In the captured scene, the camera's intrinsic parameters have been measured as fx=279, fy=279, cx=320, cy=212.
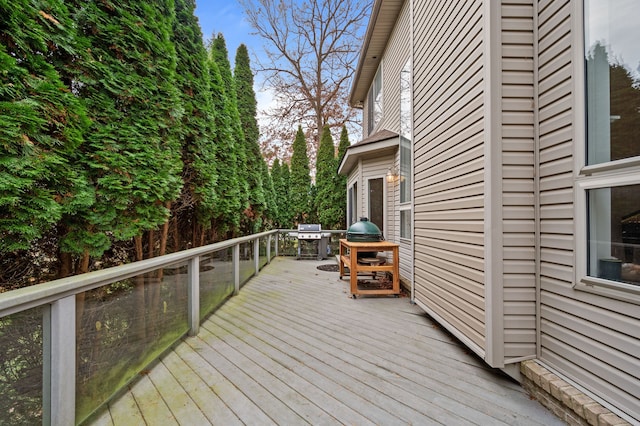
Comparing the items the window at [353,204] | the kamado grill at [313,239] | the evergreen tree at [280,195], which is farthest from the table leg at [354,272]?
the evergreen tree at [280,195]

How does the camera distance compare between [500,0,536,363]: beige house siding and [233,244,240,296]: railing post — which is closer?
[500,0,536,363]: beige house siding

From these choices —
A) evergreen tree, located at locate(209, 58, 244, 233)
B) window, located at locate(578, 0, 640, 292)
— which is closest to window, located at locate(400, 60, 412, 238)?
window, located at locate(578, 0, 640, 292)

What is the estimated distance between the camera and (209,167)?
430cm

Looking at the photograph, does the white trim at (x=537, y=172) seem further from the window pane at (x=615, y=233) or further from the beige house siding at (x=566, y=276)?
the window pane at (x=615, y=233)

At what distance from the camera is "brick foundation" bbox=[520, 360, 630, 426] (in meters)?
1.44

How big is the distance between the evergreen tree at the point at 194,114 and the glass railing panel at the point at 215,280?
3.25 feet

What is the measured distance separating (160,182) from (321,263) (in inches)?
218

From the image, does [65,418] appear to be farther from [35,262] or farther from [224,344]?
[35,262]

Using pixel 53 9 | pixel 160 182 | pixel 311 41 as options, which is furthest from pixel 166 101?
pixel 311 41

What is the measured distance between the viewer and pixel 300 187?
11016 millimetres

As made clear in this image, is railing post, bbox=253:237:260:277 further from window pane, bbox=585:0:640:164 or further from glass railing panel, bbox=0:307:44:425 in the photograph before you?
window pane, bbox=585:0:640:164

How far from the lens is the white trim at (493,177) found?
81.5 inches

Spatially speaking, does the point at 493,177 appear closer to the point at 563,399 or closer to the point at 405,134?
the point at 563,399

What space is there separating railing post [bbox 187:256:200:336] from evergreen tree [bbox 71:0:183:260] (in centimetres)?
58
